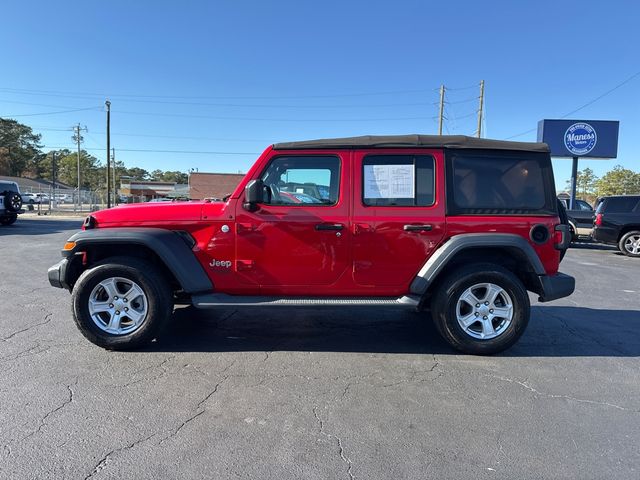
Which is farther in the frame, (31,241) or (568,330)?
(31,241)

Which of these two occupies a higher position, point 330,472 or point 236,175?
point 236,175

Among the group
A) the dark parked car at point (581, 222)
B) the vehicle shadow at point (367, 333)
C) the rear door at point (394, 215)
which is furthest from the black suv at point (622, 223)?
the rear door at point (394, 215)

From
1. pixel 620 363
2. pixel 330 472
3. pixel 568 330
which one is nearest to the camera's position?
pixel 330 472

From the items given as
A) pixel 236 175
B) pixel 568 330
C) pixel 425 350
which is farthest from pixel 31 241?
pixel 236 175

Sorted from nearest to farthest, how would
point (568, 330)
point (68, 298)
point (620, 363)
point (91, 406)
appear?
1. point (91, 406)
2. point (620, 363)
3. point (568, 330)
4. point (68, 298)

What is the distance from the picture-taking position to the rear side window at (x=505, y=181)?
4.10 metres

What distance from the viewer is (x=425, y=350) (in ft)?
13.8

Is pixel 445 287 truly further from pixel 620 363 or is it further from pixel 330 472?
pixel 330 472

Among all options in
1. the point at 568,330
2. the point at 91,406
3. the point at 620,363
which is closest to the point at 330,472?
the point at 91,406

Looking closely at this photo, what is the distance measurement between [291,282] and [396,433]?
5.91ft

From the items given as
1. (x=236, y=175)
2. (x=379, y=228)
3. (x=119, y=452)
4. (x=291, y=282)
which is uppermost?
(x=236, y=175)

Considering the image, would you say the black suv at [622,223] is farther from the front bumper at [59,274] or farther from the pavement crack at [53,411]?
the pavement crack at [53,411]

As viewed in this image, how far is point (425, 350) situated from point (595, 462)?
6.10 ft

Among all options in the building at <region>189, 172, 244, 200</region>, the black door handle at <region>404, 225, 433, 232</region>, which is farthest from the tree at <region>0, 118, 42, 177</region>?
the black door handle at <region>404, 225, 433, 232</region>
